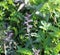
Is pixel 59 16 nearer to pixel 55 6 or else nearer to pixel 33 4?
pixel 55 6

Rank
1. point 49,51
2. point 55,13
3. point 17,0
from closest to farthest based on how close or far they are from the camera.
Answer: point 49,51
point 55,13
point 17,0

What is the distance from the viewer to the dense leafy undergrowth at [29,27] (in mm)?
2232

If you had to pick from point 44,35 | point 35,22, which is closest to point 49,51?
point 44,35

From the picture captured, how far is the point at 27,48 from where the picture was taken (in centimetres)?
225

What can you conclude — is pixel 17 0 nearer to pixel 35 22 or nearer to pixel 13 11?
pixel 13 11

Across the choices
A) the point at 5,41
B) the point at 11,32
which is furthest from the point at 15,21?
the point at 5,41

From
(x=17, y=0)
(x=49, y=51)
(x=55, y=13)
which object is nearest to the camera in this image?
(x=49, y=51)

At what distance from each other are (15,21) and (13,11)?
0.15 metres

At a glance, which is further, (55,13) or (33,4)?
(33,4)

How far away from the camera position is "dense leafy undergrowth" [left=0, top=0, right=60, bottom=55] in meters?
2.23

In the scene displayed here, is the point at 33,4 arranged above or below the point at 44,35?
above

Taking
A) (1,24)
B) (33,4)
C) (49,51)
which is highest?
(33,4)

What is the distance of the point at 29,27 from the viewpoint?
2.33 m

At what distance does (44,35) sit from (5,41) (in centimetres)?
41
